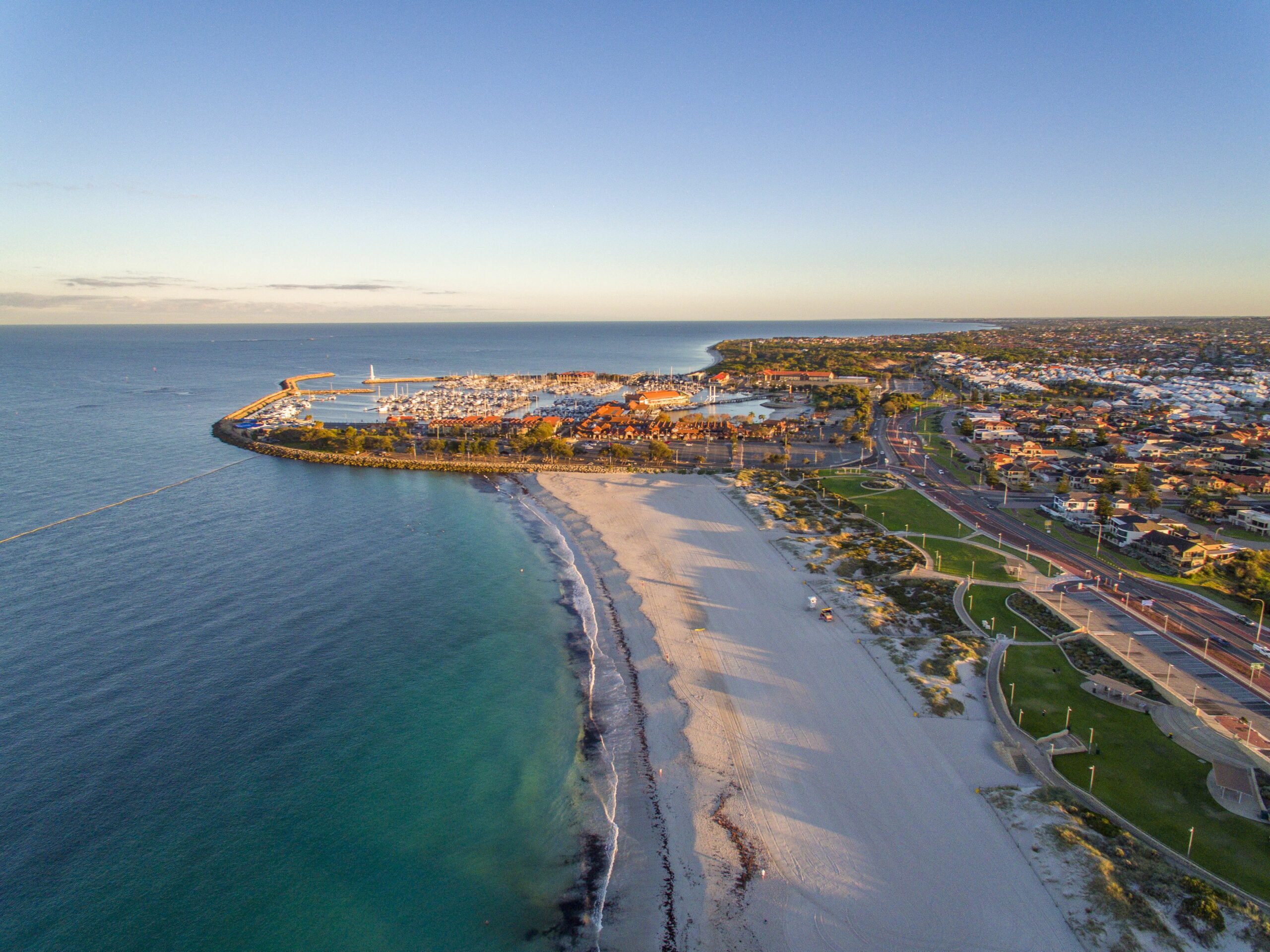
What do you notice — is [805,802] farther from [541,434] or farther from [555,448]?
[541,434]

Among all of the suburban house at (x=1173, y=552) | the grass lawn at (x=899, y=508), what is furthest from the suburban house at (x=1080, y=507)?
the grass lawn at (x=899, y=508)

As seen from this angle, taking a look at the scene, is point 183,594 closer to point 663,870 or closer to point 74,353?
point 663,870

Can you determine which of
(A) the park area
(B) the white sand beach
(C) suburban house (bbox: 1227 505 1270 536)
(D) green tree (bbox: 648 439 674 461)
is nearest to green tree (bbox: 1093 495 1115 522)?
(C) suburban house (bbox: 1227 505 1270 536)

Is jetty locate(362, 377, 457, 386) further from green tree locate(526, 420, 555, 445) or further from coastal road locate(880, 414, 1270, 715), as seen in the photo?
coastal road locate(880, 414, 1270, 715)

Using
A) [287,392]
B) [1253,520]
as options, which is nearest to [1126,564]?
[1253,520]

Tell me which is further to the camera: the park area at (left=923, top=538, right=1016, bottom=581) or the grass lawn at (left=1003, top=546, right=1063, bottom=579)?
the grass lawn at (left=1003, top=546, right=1063, bottom=579)

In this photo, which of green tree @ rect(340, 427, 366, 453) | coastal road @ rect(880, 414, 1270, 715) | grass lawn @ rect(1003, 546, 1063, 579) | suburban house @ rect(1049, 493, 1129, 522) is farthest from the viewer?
green tree @ rect(340, 427, 366, 453)
